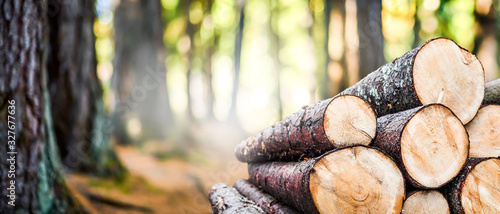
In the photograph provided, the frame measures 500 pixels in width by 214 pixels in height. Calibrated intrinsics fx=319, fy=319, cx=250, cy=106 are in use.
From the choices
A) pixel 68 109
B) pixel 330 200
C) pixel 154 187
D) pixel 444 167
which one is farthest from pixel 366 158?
pixel 154 187

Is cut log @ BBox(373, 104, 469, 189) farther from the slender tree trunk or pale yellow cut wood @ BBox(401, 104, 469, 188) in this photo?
the slender tree trunk

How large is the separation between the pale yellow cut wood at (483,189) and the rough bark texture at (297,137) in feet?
3.03

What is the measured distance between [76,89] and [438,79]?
213 inches

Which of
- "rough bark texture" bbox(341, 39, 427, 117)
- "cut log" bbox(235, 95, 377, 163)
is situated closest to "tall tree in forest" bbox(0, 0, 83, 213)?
"cut log" bbox(235, 95, 377, 163)

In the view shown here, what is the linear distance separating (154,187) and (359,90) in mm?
5593

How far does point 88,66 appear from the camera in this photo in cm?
566

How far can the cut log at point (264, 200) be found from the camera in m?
2.48

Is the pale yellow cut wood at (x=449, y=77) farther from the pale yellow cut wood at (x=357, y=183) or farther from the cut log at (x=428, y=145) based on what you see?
the pale yellow cut wood at (x=357, y=183)

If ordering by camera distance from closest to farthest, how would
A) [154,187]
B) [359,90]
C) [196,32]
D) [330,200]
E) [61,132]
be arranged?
[330,200]
[359,90]
[61,132]
[154,187]
[196,32]

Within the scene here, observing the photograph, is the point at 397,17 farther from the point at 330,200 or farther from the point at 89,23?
the point at 330,200

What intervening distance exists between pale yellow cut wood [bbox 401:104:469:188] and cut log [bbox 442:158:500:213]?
9 centimetres

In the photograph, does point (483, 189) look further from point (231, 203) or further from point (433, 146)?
point (231, 203)

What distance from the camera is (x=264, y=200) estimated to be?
2865mm

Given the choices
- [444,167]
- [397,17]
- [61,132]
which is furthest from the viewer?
[397,17]
